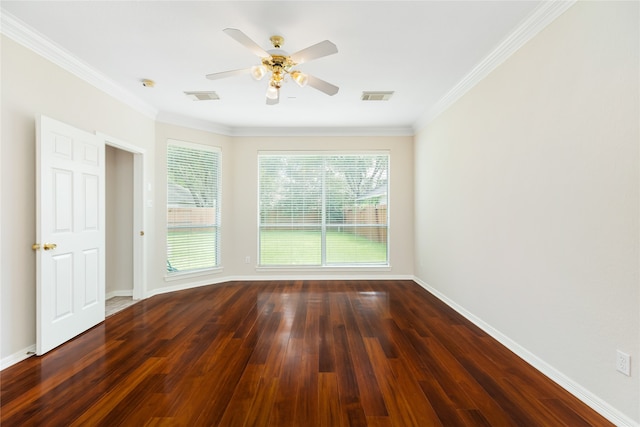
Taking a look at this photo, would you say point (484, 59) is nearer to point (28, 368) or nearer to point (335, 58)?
point (335, 58)

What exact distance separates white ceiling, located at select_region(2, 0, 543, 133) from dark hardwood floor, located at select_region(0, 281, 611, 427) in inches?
108

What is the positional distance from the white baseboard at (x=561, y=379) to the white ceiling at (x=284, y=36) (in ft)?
8.81

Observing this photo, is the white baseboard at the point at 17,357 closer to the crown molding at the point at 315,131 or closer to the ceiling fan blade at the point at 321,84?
the ceiling fan blade at the point at 321,84

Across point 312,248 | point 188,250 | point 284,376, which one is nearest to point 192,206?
point 188,250

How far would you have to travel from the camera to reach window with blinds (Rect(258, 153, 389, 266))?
5293mm

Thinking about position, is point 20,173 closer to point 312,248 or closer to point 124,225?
point 124,225

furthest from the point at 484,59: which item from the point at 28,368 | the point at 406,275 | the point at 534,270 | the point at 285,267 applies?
the point at 28,368

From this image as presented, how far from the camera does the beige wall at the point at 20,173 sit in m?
2.28

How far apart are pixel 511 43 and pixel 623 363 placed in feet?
8.18

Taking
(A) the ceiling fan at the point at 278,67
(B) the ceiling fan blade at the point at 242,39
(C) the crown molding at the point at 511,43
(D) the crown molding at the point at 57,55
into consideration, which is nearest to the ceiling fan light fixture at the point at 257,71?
(A) the ceiling fan at the point at 278,67

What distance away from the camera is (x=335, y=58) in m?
2.79

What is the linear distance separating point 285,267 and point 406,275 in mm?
2246

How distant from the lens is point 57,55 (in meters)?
2.65

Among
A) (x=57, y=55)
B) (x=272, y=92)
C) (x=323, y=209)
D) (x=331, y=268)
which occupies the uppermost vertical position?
(x=57, y=55)
